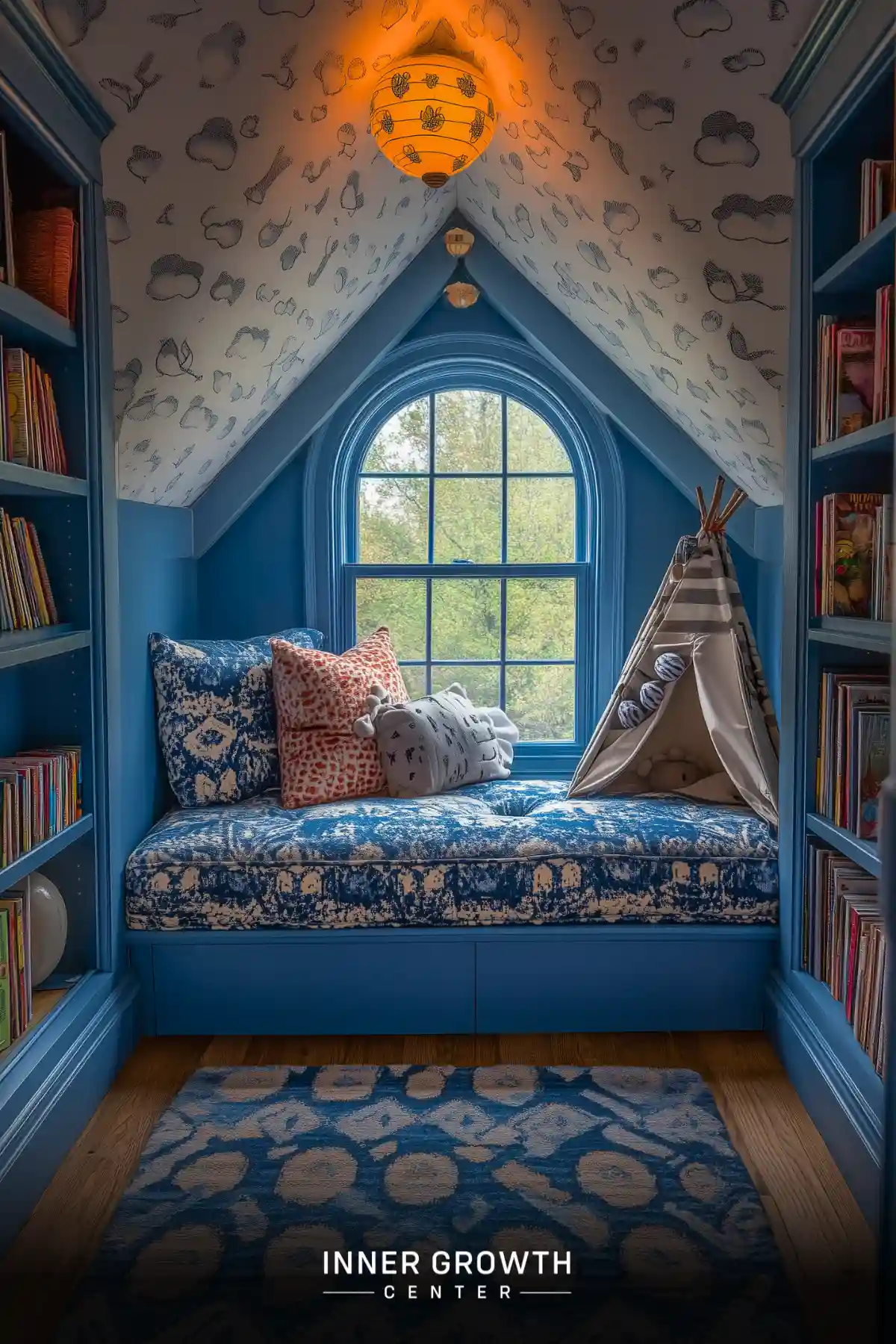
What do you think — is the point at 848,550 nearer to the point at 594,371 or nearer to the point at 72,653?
the point at 594,371

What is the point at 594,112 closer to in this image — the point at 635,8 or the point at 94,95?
the point at 635,8

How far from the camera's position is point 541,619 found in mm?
3748

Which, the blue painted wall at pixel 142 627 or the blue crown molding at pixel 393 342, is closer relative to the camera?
the blue painted wall at pixel 142 627

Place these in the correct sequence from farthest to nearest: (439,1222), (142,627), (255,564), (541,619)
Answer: (541,619) < (255,564) < (142,627) < (439,1222)

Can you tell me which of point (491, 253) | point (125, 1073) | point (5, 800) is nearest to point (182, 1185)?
point (125, 1073)

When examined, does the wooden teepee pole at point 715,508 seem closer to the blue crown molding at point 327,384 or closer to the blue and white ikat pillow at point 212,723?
the blue crown molding at point 327,384

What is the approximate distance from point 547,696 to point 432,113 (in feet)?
6.59

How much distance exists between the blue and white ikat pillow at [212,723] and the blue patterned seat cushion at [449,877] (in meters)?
0.36

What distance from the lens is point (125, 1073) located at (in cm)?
244

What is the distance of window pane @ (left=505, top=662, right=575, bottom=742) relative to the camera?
377 cm

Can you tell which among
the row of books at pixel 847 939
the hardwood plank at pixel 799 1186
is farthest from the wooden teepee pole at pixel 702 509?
the hardwood plank at pixel 799 1186

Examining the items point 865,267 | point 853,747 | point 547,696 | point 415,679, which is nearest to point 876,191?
point 865,267

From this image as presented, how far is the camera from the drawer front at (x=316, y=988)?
8.46 ft

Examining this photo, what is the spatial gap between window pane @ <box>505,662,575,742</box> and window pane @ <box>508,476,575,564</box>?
0.39m
